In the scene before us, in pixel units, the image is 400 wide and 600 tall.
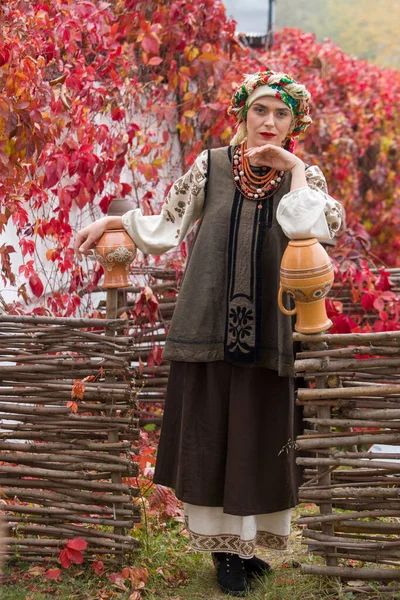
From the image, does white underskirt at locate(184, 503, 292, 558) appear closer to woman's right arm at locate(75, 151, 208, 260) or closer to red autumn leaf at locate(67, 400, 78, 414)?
red autumn leaf at locate(67, 400, 78, 414)

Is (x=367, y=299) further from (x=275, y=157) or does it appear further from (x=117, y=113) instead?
(x=275, y=157)

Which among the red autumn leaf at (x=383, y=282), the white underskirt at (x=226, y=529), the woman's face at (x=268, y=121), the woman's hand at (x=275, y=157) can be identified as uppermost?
the woman's face at (x=268, y=121)

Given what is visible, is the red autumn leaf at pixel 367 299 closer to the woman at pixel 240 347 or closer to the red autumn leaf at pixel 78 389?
the woman at pixel 240 347

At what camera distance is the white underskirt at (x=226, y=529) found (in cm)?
309

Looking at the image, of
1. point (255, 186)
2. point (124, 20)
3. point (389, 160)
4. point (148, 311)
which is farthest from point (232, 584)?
point (389, 160)

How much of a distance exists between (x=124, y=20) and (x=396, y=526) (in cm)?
361

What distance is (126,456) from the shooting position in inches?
128

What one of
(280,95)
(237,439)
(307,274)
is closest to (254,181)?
(280,95)

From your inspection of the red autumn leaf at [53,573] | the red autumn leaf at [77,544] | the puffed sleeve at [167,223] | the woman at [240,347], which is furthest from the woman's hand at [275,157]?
the red autumn leaf at [53,573]

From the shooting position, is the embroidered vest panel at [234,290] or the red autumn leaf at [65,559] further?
the red autumn leaf at [65,559]

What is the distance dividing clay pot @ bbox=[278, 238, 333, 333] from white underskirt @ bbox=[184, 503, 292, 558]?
815mm

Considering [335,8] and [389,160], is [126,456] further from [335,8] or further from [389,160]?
[335,8]

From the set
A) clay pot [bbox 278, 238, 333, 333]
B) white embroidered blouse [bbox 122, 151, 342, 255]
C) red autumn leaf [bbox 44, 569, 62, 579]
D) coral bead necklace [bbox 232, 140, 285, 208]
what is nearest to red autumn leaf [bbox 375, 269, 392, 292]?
white embroidered blouse [bbox 122, 151, 342, 255]

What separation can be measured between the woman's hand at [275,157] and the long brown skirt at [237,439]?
2.40 ft
